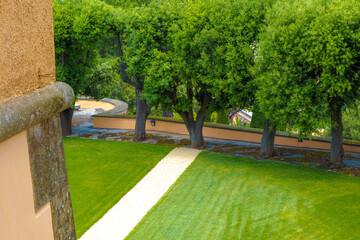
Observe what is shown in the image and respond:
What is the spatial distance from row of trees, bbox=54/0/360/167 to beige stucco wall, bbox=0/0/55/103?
15.9 m

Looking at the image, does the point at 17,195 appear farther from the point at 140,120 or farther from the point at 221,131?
the point at 221,131

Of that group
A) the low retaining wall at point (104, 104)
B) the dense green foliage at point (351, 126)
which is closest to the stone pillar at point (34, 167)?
the dense green foliage at point (351, 126)

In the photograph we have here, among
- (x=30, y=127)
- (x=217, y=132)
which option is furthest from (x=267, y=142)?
(x=30, y=127)

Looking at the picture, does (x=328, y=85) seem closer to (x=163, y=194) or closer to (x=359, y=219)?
(x=359, y=219)

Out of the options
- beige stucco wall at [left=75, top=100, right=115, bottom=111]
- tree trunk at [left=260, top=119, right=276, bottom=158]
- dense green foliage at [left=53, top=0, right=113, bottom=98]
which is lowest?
tree trunk at [left=260, top=119, right=276, bottom=158]

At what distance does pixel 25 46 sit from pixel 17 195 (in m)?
1.03

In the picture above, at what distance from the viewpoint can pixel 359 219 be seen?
14.1 m

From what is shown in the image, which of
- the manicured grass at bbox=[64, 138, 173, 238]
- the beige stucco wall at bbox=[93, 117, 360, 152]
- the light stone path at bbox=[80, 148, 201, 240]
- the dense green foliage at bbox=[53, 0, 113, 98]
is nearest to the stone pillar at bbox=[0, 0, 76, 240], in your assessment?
the light stone path at bbox=[80, 148, 201, 240]

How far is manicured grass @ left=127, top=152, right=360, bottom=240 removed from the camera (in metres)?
13.8

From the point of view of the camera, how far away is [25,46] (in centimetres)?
276

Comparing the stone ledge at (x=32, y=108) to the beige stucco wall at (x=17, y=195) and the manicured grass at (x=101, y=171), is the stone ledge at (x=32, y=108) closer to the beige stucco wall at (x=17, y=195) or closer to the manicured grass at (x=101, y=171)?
the beige stucco wall at (x=17, y=195)

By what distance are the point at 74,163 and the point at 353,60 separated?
49.0ft

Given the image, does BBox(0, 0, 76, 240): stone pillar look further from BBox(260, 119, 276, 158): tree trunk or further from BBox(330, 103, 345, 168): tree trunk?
BBox(260, 119, 276, 158): tree trunk

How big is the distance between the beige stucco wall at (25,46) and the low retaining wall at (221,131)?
24.8 meters
